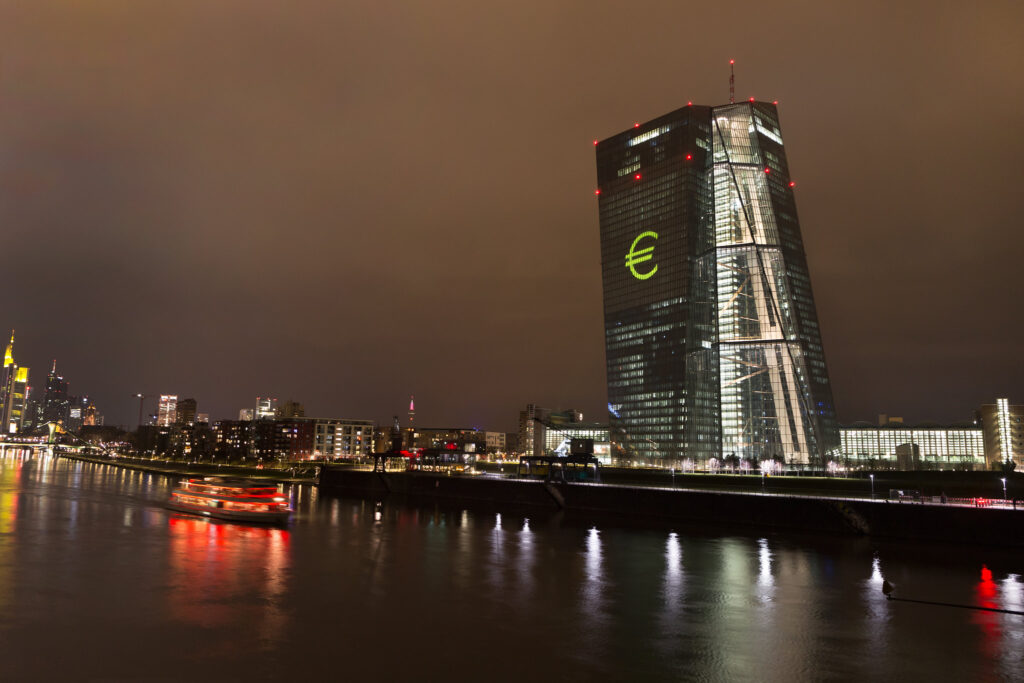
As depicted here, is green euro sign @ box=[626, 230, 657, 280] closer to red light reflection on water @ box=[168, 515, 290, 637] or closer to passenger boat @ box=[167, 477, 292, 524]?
passenger boat @ box=[167, 477, 292, 524]

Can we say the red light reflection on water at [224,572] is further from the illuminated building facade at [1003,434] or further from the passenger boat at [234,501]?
the illuminated building facade at [1003,434]

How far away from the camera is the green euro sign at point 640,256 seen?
184 m

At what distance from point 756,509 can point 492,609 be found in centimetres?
4728

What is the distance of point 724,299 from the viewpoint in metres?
164

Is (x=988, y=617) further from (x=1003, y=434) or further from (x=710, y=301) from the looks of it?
(x=1003, y=434)

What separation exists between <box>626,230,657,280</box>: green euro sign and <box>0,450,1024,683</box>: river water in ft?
448

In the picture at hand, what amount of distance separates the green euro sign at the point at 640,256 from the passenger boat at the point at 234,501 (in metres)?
135

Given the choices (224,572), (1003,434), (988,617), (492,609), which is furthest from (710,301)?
(492,609)

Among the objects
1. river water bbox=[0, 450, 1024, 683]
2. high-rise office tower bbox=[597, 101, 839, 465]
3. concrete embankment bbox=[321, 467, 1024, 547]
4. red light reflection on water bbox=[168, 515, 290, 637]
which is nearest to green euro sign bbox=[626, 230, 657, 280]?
high-rise office tower bbox=[597, 101, 839, 465]

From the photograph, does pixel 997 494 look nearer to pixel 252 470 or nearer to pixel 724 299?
pixel 724 299

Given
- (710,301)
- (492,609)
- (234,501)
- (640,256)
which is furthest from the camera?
(640,256)

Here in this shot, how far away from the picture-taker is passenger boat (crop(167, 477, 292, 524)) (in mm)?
65375

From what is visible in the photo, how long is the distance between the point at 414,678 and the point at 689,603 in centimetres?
1571

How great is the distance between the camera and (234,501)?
67812 mm
